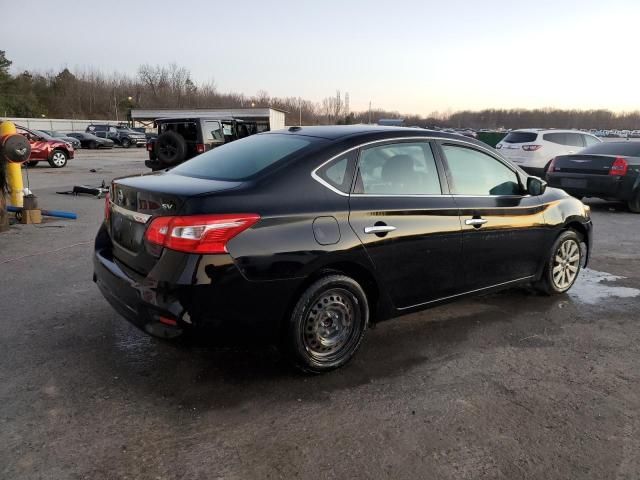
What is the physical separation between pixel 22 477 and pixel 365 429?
1.68 m

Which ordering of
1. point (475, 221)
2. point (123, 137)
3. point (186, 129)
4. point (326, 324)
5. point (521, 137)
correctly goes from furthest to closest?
point (123, 137) < point (521, 137) < point (186, 129) < point (475, 221) < point (326, 324)

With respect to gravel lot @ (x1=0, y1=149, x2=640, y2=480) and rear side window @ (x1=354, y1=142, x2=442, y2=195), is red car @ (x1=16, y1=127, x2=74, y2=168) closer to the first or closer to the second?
gravel lot @ (x1=0, y1=149, x2=640, y2=480)

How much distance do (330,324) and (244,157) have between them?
4.45 ft

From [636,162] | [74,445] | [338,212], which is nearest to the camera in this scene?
[74,445]

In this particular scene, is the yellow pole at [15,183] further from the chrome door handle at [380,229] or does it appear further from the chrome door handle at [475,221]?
the chrome door handle at [475,221]

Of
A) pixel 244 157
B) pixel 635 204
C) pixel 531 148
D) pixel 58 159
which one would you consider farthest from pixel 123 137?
pixel 244 157

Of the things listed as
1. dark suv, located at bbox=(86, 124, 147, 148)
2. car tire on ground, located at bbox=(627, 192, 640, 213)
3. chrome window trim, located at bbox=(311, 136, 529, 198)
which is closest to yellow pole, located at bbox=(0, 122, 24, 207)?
chrome window trim, located at bbox=(311, 136, 529, 198)

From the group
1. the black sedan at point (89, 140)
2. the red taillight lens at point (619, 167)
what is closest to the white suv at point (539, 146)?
the red taillight lens at point (619, 167)

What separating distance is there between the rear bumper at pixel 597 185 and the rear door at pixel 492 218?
6789 millimetres

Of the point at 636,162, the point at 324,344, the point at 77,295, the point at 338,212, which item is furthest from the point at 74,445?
the point at 636,162

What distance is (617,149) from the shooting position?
441 inches

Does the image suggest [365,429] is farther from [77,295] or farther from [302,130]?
[77,295]

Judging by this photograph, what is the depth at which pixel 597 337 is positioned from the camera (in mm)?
4219

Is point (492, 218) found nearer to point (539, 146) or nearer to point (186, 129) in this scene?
point (186, 129)
